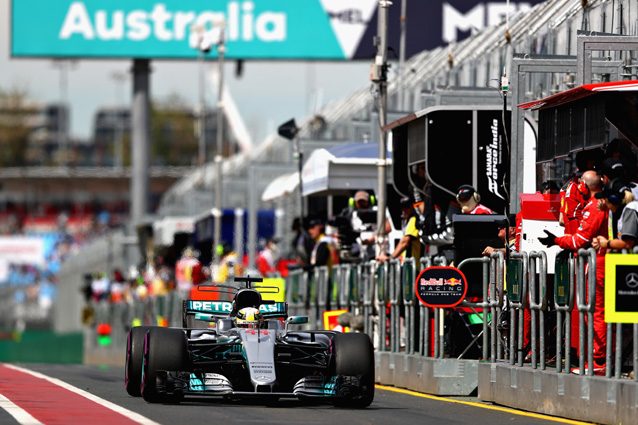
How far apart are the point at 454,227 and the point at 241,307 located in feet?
9.96

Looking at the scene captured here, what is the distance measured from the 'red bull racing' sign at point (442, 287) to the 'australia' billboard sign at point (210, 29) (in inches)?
1520

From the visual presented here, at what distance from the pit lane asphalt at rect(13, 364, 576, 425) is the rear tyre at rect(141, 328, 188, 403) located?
0.16 meters

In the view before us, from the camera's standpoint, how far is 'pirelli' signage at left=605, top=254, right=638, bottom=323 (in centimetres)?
1484

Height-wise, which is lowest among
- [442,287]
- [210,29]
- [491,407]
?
[491,407]

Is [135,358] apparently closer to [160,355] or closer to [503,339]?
[160,355]

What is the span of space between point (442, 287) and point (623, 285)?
5.08 metres

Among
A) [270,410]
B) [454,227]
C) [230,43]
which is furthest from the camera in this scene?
[230,43]

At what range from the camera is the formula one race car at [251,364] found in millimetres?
16688

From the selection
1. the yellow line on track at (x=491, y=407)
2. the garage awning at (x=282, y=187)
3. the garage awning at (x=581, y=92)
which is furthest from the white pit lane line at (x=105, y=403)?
the garage awning at (x=282, y=187)

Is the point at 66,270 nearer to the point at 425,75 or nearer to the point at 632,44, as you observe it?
the point at 425,75

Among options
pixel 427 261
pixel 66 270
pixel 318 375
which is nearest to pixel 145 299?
pixel 427 261

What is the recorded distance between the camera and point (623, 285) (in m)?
14.9

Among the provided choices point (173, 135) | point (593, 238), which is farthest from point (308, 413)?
point (173, 135)

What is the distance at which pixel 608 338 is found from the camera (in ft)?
50.0
